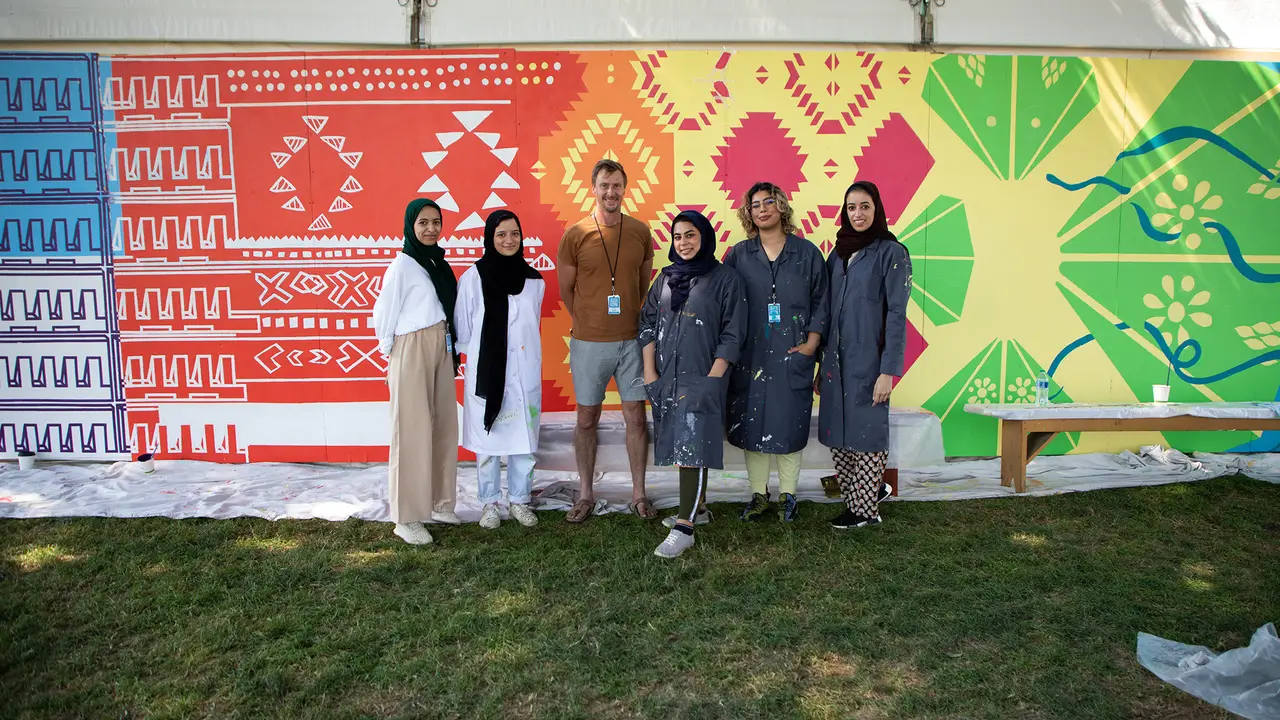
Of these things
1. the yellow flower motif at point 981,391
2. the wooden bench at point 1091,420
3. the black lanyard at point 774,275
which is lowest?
the wooden bench at point 1091,420

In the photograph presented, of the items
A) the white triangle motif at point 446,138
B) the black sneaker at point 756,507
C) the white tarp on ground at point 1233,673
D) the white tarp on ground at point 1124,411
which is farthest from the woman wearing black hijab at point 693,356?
the white triangle motif at point 446,138

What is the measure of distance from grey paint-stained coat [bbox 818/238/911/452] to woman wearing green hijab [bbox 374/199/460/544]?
1.84 m

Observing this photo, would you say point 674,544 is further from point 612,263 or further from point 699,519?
point 612,263

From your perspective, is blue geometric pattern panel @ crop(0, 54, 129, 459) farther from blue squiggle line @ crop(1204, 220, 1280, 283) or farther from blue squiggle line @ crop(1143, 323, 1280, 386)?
blue squiggle line @ crop(1204, 220, 1280, 283)

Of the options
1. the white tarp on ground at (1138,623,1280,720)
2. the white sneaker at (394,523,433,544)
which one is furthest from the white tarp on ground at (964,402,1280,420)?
the white sneaker at (394,523,433,544)

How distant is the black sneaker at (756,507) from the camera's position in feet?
11.8

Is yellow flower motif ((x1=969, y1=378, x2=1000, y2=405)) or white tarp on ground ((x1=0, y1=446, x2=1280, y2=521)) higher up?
yellow flower motif ((x1=969, y1=378, x2=1000, y2=405))

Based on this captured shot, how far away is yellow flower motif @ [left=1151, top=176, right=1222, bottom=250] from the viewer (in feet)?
15.4

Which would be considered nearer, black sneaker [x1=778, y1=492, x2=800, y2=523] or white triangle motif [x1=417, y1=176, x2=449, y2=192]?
black sneaker [x1=778, y1=492, x2=800, y2=523]

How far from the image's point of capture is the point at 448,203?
4.55 metres

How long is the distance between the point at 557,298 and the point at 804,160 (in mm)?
1745

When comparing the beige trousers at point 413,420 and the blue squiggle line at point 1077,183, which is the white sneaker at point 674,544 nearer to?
the beige trousers at point 413,420

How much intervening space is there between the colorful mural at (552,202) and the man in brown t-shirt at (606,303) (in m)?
0.92

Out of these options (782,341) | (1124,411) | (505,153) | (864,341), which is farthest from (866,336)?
(505,153)
